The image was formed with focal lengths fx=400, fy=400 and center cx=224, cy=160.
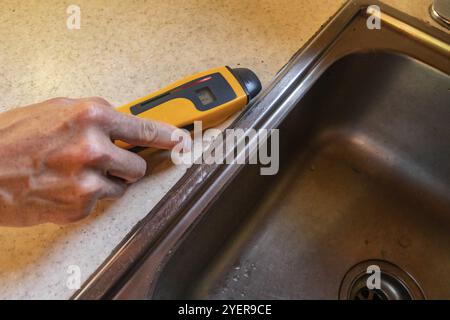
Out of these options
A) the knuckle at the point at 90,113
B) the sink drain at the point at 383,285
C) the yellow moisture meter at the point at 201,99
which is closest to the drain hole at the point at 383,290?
the sink drain at the point at 383,285

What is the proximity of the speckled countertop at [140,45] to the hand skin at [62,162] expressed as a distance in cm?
5

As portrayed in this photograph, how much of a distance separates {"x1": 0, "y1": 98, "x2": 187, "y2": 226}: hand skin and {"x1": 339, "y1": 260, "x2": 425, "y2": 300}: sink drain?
375 millimetres

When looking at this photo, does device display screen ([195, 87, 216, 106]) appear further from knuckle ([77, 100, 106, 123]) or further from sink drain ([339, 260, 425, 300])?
sink drain ([339, 260, 425, 300])

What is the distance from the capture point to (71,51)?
65cm

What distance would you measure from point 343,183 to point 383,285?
176mm

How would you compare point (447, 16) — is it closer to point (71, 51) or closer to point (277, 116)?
point (277, 116)

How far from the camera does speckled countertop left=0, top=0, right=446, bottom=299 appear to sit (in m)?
0.60

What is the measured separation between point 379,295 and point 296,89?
1.12ft

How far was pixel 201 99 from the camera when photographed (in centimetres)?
55

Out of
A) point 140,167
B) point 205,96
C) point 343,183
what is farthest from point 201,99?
point 343,183

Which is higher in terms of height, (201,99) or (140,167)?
(201,99)

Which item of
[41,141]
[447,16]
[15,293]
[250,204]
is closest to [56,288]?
[15,293]

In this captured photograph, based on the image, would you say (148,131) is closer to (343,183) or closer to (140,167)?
(140,167)

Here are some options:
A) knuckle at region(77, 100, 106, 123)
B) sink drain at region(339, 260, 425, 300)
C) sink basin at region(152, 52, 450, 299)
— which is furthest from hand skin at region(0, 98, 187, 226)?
sink drain at region(339, 260, 425, 300)
